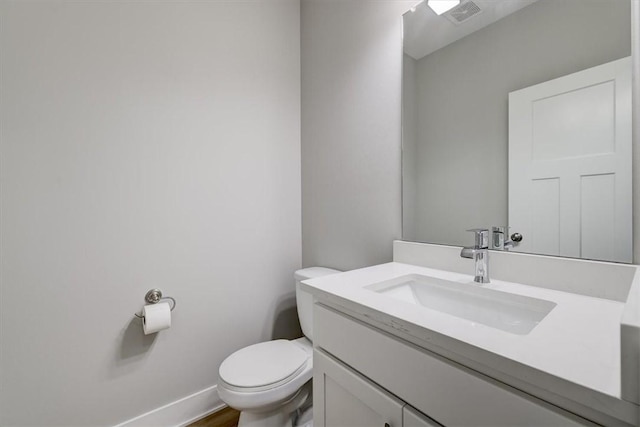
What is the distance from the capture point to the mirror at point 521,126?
778mm

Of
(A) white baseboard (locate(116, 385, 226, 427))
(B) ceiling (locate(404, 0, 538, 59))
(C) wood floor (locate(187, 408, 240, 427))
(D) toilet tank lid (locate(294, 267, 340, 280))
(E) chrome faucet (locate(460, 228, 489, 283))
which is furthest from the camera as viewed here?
(D) toilet tank lid (locate(294, 267, 340, 280))

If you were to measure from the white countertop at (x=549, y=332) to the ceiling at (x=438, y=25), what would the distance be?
97 centimetres

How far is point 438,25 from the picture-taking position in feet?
3.87

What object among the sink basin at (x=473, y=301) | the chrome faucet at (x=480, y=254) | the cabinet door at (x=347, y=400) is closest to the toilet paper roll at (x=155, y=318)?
the cabinet door at (x=347, y=400)

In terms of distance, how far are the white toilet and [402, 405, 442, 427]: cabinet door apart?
0.69 metres

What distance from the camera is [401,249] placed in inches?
48.9

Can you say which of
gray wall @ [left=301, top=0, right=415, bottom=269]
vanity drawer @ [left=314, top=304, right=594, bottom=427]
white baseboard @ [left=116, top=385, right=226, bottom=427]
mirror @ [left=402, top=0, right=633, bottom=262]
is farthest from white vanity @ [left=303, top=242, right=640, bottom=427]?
white baseboard @ [left=116, top=385, right=226, bottom=427]

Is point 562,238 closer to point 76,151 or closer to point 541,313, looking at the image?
point 541,313

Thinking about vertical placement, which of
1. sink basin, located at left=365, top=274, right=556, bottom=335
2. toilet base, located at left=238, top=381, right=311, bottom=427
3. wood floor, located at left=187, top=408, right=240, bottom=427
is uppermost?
sink basin, located at left=365, top=274, right=556, bottom=335

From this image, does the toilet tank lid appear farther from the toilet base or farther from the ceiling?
the ceiling

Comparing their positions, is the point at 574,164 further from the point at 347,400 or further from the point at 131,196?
the point at 131,196

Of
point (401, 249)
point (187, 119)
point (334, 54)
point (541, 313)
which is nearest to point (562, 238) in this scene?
point (541, 313)

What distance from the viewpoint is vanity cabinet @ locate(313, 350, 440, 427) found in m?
0.63

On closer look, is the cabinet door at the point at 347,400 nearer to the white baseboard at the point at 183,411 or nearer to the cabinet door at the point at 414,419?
the cabinet door at the point at 414,419
